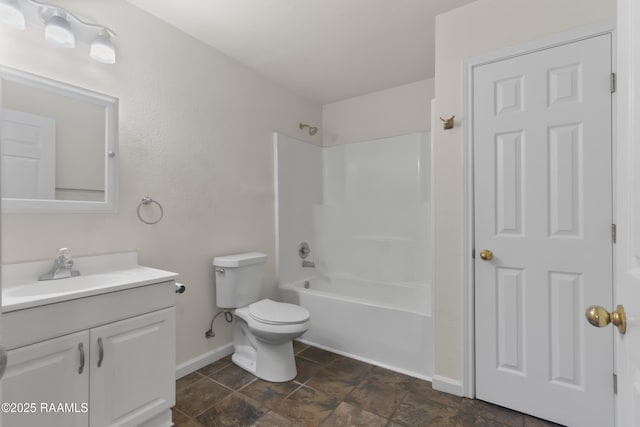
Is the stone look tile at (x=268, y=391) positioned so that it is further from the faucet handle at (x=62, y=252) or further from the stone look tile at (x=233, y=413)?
the faucet handle at (x=62, y=252)

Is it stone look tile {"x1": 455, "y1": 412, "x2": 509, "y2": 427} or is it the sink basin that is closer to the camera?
the sink basin

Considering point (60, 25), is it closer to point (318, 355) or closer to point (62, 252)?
point (62, 252)

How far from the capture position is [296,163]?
3223 mm

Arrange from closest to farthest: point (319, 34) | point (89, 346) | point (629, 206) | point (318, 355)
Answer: point (629, 206), point (89, 346), point (319, 34), point (318, 355)

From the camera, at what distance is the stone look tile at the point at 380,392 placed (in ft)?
6.08

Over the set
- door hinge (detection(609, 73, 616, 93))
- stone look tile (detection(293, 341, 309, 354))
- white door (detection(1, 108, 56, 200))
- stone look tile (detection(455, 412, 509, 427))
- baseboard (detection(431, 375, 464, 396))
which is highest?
door hinge (detection(609, 73, 616, 93))

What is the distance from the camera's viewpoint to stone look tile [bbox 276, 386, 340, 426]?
5.75ft

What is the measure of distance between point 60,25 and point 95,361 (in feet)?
5.32

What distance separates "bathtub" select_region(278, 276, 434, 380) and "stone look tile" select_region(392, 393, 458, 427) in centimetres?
28

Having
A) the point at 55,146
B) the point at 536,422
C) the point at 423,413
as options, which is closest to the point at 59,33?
the point at 55,146

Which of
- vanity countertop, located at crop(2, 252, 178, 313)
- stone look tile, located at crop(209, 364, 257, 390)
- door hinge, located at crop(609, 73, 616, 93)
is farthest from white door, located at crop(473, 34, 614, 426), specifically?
vanity countertop, located at crop(2, 252, 178, 313)

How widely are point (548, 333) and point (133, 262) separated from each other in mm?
2408

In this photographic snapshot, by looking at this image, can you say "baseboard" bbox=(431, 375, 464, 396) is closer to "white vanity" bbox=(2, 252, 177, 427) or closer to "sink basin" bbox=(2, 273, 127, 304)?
"white vanity" bbox=(2, 252, 177, 427)

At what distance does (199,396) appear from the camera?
1957 mm
